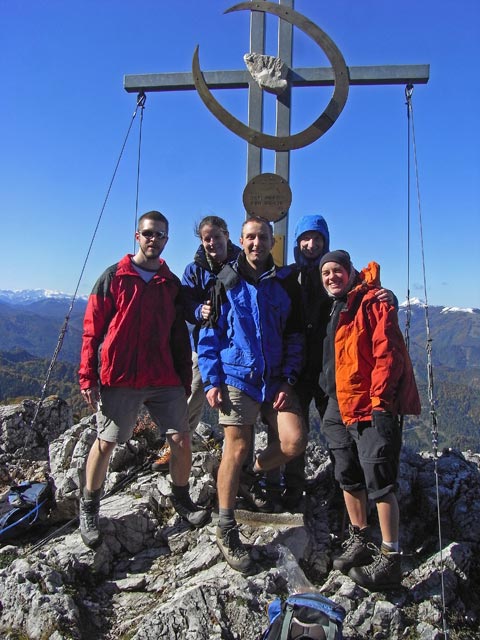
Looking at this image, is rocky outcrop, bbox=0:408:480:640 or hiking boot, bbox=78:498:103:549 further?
hiking boot, bbox=78:498:103:549

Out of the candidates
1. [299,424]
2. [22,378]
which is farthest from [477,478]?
[22,378]

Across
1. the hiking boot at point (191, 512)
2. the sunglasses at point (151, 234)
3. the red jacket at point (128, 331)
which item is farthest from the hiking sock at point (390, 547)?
the sunglasses at point (151, 234)

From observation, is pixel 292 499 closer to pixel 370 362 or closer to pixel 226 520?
pixel 226 520

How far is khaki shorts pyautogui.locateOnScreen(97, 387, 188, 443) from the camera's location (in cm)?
544

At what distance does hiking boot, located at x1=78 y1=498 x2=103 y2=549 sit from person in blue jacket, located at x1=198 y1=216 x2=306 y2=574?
1.43 m

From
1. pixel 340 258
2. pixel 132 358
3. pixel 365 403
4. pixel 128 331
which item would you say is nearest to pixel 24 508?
pixel 132 358

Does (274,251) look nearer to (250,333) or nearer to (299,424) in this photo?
(250,333)

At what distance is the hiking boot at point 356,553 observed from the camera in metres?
5.04

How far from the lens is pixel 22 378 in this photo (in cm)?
17600

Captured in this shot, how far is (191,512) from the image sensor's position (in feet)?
19.7

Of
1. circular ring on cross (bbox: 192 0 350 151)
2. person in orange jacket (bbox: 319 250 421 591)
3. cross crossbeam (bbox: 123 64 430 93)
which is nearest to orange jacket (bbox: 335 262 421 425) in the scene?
person in orange jacket (bbox: 319 250 421 591)

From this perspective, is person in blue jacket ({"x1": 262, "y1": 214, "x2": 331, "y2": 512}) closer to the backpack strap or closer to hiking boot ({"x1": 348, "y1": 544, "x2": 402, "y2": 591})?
hiking boot ({"x1": 348, "y1": 544, "x2": 402, "y2": 591})

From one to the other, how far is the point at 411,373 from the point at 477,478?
3001 millimetres

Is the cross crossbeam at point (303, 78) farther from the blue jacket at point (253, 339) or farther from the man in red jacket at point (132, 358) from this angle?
the blue jacket at point (253, 339)
